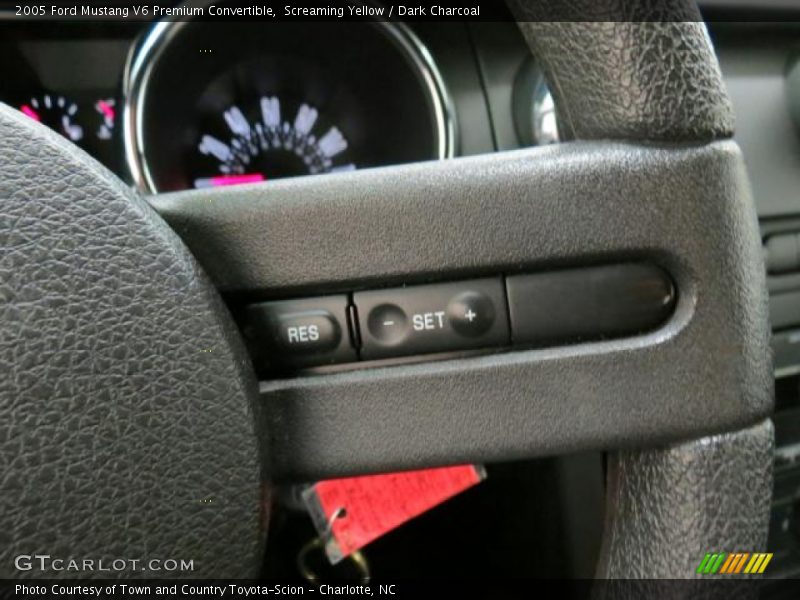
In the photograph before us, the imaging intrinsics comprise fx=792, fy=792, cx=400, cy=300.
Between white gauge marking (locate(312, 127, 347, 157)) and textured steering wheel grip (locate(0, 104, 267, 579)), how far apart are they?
0.63 metres

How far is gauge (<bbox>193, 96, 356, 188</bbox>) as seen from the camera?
1035mm

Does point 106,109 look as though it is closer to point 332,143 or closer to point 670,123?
point 332,143

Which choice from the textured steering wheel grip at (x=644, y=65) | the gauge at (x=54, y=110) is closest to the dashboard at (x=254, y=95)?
the gauge at (x=54, y=110)

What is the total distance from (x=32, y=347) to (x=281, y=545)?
460 millimetres

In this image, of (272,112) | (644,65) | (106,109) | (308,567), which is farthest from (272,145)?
(644,65)

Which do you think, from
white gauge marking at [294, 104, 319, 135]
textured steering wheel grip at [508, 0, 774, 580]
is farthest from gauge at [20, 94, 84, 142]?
textured steering wheel grip at [508, 0, 774, 580]

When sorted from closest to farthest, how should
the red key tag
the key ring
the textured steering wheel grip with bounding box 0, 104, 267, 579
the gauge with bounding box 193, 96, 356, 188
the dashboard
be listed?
the textured steering wheel grip with bounding box 0, 104, 267, 579, the red key tag, the key ring, the dashboard, the gauge with bounding box 193, 96, 356, 188

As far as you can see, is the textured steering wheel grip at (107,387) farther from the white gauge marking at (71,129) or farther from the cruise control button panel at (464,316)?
the white gauge marking at (71,129)

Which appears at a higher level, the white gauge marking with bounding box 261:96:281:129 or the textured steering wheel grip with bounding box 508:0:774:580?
the white gauge marking with bounding box 261:96:281:129

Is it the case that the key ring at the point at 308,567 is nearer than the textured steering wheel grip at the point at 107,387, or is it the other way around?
the textured steering wheel grip at the point at 107,387

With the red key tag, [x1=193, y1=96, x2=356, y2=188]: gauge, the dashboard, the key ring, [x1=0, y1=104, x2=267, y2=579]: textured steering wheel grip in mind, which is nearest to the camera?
[x1=0, y1=104, x2=267, y2=579]: textured steering wheel grip

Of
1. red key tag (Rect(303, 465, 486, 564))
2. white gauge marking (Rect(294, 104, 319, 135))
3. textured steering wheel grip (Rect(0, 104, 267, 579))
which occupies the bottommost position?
red key tag (Rect(303, 465, 486, 564))

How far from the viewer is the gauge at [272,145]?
1035 millimetres

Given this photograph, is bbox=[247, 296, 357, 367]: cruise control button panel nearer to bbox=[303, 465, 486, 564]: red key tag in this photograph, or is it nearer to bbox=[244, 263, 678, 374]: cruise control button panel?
bbox=[244, 263, 678, 374]: cruise control button panel
